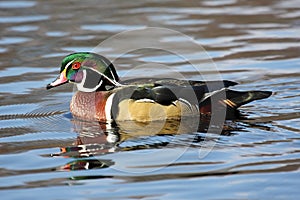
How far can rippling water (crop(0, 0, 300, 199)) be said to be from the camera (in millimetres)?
6527

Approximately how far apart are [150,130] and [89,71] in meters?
1.32

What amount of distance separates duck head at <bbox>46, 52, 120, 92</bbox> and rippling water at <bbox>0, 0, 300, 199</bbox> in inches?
16.5

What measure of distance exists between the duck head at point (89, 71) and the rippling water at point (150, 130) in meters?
0.42

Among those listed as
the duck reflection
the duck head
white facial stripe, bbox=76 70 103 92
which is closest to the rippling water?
the duck reflection

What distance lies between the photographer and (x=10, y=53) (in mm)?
11930

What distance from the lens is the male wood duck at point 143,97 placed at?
8.69 meters

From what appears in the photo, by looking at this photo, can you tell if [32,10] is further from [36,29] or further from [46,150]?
[46,150]

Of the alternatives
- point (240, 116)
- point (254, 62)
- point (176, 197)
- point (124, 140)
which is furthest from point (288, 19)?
point (176, 197)

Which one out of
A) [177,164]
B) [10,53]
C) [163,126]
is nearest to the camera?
[177,164]

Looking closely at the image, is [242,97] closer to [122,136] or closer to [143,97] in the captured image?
[143,97]

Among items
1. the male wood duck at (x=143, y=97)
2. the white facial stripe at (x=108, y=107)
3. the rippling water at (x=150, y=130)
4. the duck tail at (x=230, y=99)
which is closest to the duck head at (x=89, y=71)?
the male wood duck at (x=143, y=97)

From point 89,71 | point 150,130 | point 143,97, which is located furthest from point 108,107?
point 150,130

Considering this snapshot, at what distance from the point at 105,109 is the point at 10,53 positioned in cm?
346

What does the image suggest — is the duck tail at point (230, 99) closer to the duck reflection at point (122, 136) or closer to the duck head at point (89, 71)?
the duck reflection at point (122, 136)
